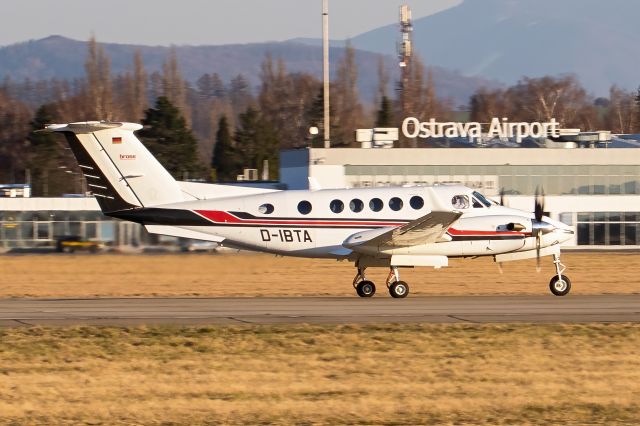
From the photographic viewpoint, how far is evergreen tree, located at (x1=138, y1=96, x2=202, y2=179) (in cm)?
10200

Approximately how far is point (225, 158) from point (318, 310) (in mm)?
90361

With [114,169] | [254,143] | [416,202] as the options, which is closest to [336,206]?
[416,202]

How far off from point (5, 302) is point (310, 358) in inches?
522

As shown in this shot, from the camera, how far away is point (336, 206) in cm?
2866

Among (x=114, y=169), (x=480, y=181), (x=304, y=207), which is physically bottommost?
(x=304, y=207)

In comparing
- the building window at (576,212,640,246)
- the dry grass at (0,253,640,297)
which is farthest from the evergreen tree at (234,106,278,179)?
the dry grass at (0,253,640,297)

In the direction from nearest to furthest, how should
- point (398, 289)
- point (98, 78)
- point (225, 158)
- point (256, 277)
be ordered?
point (398, 289) → point (256, 277) → point (98, 78) → point (225, 158)

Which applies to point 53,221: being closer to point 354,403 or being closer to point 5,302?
point 5,302

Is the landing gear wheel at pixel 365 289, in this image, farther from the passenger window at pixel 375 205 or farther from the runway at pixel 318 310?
the passenger window at pixel 375 205

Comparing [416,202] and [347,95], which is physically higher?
[347,95]

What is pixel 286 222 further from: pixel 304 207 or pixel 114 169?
pixel 114 169

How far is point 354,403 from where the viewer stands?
1410cm

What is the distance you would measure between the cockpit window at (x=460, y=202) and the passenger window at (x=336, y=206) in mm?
2958

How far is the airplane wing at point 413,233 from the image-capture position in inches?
1064
